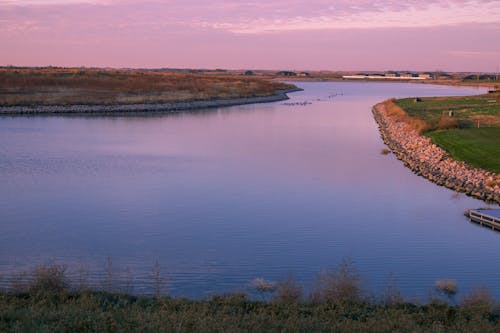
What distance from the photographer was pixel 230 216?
50.7ft

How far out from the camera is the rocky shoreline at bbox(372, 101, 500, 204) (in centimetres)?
1836

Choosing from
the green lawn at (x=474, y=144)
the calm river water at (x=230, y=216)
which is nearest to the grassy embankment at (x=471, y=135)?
the green lawn at (x=474, y=144)

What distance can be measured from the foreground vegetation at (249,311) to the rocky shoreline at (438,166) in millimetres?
8865

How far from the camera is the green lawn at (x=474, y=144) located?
845 inches

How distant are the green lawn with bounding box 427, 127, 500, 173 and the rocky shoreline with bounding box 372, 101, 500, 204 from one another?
403mm

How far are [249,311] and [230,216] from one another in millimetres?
7352

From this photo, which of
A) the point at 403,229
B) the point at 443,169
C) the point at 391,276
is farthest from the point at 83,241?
the point at 443,169

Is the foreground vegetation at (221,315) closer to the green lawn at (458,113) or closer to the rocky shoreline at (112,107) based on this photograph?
the green lawn at (458,113)

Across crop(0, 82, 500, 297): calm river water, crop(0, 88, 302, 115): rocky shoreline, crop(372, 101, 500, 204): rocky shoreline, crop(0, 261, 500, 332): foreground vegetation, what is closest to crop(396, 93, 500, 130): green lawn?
crop(372, 101, 500, 204): rocky shoreline

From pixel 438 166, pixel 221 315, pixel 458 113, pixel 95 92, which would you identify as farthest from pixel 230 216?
pixel 95 92

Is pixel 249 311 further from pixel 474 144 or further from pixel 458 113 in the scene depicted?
pixel 458 113

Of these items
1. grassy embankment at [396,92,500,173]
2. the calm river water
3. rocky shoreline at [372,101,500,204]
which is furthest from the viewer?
grassy embankment at [396,92,500,173]

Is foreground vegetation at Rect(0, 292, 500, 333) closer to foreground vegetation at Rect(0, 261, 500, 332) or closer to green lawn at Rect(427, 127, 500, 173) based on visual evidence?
foreground vegetation at Rect(0, 261, 500, 332)

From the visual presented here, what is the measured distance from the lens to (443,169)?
866 inches
